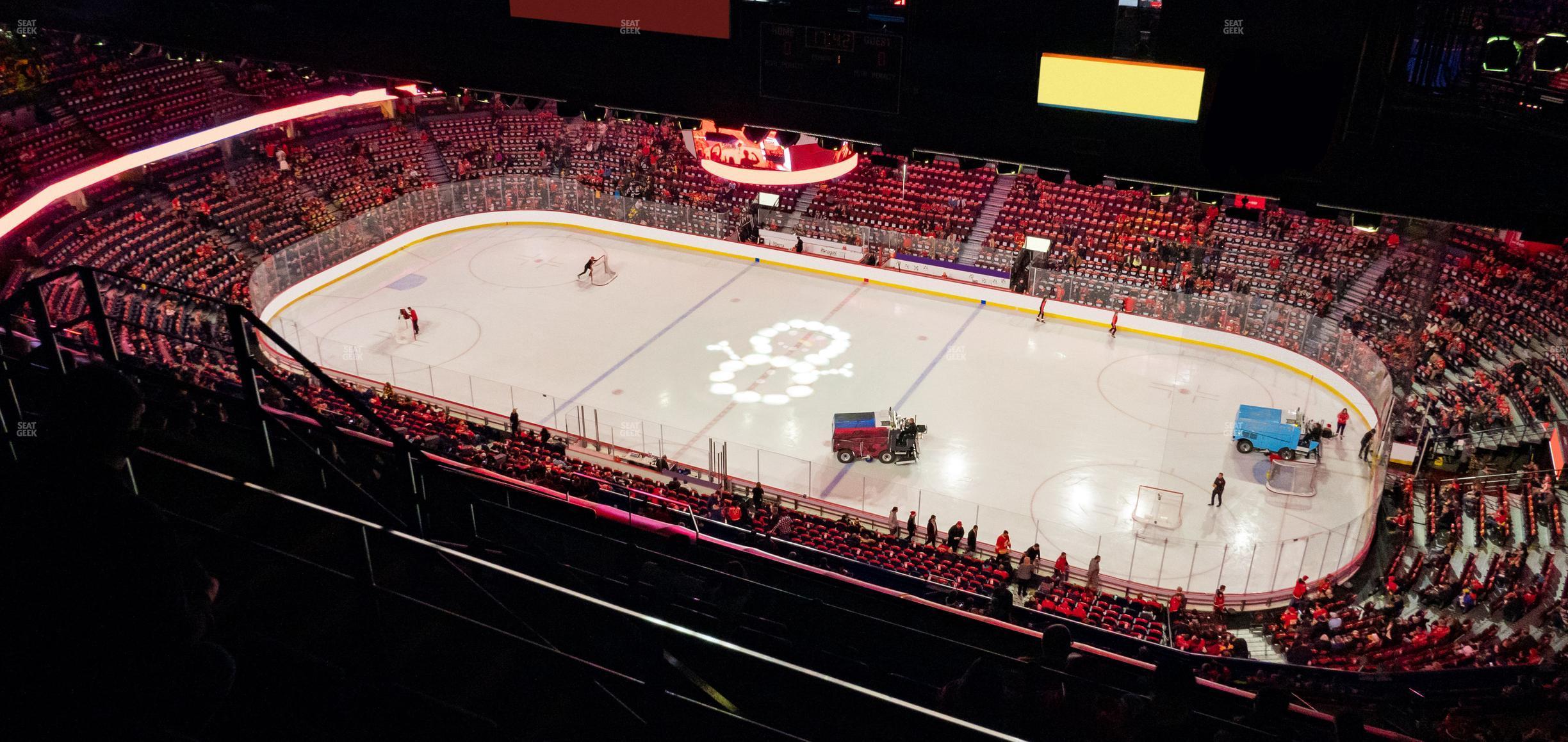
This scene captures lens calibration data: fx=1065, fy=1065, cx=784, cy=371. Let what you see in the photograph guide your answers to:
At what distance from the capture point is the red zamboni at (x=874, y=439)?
18.7m

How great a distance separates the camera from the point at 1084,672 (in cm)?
649

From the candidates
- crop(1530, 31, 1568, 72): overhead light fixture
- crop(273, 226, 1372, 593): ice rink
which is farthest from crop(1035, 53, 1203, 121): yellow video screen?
crop(273, 226, 1372, 593): ice rink

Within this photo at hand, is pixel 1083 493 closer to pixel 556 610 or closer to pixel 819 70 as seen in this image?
pixel 819 70

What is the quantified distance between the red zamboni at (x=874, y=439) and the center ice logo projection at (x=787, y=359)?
7.73 feet

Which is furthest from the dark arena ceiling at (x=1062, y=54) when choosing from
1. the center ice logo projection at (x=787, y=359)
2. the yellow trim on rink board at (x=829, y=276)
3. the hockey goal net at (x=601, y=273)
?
the hockey goal net at (x=601, y=273)

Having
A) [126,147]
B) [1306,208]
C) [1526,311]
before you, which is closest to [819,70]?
[1306,208]

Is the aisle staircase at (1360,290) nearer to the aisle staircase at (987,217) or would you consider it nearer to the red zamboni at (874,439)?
→ the aisle staircase at (987,217)

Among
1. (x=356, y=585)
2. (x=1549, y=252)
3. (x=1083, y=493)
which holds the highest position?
(x=356, y=585)

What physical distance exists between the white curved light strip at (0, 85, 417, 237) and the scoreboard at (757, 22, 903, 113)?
10.2 meters

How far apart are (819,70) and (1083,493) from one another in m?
10.7

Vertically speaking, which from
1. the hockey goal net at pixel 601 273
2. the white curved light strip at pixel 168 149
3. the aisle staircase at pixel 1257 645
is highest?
the white curved light strip at pixel 168 149

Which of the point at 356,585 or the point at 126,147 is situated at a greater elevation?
the point at 356,585

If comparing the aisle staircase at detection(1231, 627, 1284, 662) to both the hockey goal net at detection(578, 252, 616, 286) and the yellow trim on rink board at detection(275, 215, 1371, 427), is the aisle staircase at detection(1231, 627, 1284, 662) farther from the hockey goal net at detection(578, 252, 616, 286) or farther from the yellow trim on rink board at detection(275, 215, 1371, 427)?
the hockey goal net at detection(578, 252, 616, 286)

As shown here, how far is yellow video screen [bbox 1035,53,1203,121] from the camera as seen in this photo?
846 centimetres
